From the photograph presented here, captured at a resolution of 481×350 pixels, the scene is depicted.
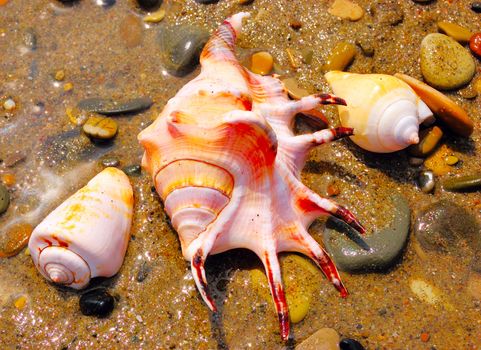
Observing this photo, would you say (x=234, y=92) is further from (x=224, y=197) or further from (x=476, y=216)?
(x=476, y=216)

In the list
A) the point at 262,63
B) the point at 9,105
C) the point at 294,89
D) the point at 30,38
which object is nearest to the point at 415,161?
the point at 294,89

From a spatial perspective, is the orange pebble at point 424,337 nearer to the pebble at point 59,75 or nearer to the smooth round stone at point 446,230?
the smooth round stone at point 446,230

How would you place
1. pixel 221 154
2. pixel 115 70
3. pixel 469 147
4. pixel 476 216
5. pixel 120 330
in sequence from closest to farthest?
1. pixel 221 154
2. pixel 120 330
3. pixel 476 216
4. pixel 469 147
5. pixel 115 70

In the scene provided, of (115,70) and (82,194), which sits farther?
(115,70)

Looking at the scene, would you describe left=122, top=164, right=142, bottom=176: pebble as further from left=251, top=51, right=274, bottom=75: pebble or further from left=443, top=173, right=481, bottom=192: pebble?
left=443, top=173, right=481, bottom=192: pebble

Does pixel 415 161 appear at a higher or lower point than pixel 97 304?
higher

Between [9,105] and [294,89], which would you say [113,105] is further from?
[294,89]

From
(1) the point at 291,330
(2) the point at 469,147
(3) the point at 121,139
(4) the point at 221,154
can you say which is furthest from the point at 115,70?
(2) the point at 469,147
